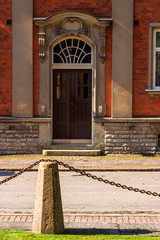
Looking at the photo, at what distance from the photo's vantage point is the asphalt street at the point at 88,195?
7998mm

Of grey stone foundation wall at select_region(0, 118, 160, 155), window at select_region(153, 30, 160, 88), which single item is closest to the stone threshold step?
grey stone foundation wall at select_region(0, 118, 160, 155)

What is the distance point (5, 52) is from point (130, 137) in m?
4.76

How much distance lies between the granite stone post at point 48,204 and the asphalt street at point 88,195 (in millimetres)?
1592

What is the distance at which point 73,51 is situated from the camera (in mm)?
15227

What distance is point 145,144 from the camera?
15.0 metres

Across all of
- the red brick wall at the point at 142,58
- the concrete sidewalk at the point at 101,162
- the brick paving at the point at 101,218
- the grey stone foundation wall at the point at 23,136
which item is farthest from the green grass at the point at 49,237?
the red brick wall at the point at 142,58

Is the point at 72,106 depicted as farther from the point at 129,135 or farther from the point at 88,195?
the point at 88,195

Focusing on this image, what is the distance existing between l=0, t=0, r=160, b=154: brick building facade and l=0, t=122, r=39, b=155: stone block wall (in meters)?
0.03

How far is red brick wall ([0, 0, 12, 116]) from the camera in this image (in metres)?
15.0

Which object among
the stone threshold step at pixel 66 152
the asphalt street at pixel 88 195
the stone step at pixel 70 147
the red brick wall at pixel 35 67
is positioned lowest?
the asphalt street at pixel 88 195

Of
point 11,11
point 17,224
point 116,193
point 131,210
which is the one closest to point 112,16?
point 11,11

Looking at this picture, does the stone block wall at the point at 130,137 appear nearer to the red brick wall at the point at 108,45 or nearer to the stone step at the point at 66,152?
the red brick wall at the point at 108,45

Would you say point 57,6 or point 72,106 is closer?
point 57,6

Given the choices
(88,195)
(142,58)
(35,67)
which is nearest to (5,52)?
(35,67)
